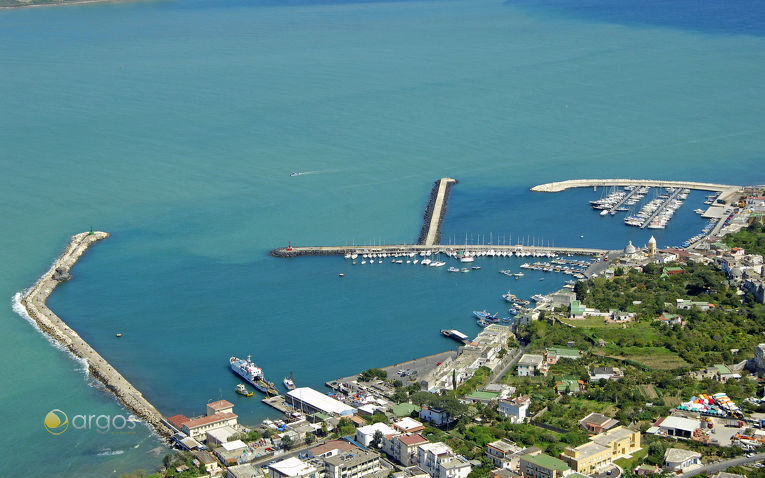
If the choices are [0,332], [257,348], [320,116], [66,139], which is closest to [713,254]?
[257,348]

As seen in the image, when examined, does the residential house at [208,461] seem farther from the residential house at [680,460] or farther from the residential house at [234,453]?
the residential house at [680,460]

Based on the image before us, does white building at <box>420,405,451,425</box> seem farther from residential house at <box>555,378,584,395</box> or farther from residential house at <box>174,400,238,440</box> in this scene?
residential house at <box>174,400,238,440</box>

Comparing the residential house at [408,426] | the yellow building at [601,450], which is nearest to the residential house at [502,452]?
the yellow building at [601,450]

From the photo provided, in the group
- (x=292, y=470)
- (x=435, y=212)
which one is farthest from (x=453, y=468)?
(x=435, y=212)

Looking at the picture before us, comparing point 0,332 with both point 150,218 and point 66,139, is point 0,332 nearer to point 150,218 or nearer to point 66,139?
point 150,218

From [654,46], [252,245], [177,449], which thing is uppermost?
[654,46]
